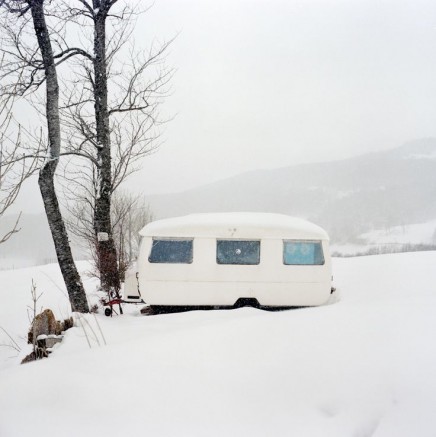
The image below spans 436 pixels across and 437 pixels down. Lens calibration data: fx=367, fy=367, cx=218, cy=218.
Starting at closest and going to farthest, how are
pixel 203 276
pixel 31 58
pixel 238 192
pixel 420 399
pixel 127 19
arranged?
pixel 420 399 → pixel 203 276 → pixel 31 58 → pixel 127 19 → pixel 238 192

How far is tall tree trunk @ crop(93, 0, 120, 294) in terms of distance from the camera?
9.39 m

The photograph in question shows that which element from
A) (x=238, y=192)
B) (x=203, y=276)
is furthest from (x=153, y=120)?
(x=238, y=192)

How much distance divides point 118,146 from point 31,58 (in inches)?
163

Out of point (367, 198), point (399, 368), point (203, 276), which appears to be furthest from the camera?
point (367, 198)

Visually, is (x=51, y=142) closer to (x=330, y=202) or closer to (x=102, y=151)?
(x=102, y=151)

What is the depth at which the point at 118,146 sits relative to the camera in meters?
12.1

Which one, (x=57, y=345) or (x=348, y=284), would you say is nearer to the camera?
(x=57, y=345)

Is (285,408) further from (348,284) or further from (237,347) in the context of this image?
(348,284)

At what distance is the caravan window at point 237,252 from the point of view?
7672 millimetres

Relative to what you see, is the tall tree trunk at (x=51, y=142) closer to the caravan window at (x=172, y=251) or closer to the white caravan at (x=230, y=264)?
the white caravan at (x=230, y=264)

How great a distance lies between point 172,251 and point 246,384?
5.06 meters

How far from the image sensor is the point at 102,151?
A: 9.43 metres

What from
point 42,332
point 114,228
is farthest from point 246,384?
point 114,228

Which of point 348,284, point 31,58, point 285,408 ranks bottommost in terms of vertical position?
point 348,284
